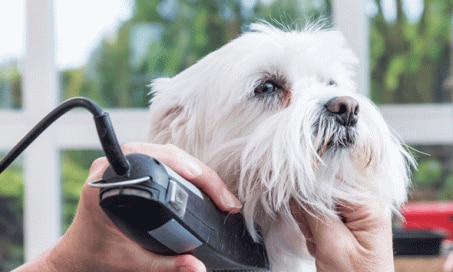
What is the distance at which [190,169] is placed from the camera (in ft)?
2.54

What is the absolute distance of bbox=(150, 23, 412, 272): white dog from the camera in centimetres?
90

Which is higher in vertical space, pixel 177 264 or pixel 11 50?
pixel 177 264

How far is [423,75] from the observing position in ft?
9.50

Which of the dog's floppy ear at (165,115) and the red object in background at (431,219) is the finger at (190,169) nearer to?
the dog's floppy ear at (165,115)

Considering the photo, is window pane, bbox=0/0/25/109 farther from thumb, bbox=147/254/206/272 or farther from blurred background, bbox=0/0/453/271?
thumb, bbox=147/254/206/272

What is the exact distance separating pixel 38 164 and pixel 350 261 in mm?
2376

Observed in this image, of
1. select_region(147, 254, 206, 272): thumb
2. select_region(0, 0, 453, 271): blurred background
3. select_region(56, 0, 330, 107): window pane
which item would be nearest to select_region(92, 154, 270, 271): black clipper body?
select_region(147, 254, 206, 272): thumb

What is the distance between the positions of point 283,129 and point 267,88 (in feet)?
0.56

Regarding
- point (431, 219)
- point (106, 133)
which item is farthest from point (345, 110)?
point (431, 219)

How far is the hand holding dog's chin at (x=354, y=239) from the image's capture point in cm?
85

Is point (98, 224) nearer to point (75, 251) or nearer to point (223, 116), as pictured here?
point (75, 251)

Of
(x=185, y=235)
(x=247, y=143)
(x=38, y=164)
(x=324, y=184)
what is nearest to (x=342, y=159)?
(x=324, y=184)

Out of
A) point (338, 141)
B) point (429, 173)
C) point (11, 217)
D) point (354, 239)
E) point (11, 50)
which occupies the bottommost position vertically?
point (11, 217)

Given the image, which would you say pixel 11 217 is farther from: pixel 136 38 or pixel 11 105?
pixel 136 38
